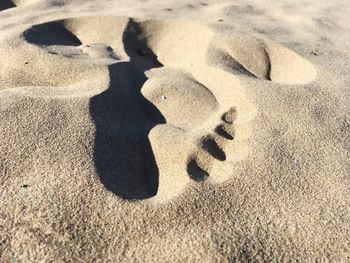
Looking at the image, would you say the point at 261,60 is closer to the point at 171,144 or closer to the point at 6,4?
the point at 171,144

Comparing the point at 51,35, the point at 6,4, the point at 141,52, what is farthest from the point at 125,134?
the point at 6,4

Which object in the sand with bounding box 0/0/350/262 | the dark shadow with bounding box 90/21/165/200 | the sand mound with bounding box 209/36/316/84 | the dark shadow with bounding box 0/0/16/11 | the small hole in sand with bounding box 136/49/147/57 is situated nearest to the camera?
the sand with bounding box 0/0/350/262

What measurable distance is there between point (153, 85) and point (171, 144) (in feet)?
1.41

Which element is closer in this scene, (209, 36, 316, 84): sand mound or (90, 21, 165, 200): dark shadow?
(90, 21, 165, 200): dark shadow

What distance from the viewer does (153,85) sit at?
1.70m

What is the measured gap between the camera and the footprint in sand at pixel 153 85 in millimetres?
1267

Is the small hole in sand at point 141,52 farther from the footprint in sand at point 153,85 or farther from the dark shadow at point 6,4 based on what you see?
the dark shadow at point 6,4

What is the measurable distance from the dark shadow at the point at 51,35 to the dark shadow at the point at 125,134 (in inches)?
16.0

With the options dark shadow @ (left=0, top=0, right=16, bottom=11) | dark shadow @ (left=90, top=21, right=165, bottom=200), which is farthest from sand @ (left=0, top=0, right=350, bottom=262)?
dark shadow @ (left=0, top=0, right=16, bottom=11)

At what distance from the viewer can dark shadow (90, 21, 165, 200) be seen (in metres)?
1.20

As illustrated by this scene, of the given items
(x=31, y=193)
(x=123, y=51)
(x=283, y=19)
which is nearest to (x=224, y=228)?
(x=31, y=193)

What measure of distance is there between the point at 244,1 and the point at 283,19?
1.28 feet

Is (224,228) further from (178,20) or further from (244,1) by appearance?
(244,1)

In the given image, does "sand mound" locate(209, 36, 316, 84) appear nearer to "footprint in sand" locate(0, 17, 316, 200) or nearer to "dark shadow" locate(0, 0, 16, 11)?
"footprint in sand" locate(0, 17, 316, 200)
